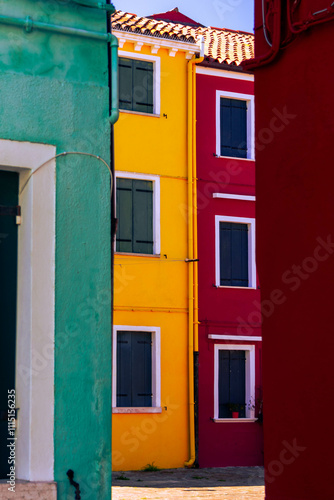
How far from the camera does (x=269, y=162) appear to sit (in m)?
10.3

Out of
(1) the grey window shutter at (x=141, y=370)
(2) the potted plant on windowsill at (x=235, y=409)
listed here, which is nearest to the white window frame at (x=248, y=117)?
(1) the grey window shutter at (x=141, y=370)

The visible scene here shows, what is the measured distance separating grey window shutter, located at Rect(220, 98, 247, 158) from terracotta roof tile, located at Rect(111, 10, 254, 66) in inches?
37.9

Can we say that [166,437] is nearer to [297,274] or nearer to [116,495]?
[116,495]

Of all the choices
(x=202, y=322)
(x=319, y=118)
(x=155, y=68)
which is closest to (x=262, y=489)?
(x=202, y=322)

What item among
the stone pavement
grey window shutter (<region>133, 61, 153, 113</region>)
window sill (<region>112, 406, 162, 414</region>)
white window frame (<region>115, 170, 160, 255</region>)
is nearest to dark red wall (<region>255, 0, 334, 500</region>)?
the stone pavement

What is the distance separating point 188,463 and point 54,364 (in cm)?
1392

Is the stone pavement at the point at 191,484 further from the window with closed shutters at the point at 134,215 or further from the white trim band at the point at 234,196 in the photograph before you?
the white trim band at the point at 234,196

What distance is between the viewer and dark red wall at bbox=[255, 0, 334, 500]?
9.29 m

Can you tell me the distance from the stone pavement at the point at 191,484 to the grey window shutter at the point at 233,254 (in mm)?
4142

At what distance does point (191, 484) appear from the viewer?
16.2 meters

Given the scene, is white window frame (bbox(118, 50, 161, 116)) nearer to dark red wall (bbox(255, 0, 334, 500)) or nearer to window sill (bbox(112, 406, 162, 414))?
window sill (bbox(112, 406, 162, 414))

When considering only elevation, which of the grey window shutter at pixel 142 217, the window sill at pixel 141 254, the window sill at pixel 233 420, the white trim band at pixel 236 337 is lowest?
the window sill at pixel 233 420

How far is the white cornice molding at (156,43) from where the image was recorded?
20.1 meters

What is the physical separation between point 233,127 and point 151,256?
3.93 meters
